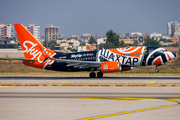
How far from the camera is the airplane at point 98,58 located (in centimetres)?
4022

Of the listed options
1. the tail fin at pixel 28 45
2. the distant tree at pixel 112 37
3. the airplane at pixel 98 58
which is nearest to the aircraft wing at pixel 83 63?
the airplane at pixel 98 58

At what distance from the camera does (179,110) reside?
50.3 feet

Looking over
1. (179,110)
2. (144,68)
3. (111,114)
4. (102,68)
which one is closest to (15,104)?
(111,114)

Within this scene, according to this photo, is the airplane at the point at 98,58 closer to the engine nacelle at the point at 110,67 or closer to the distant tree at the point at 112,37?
the engine nacelle at the point at 110,67

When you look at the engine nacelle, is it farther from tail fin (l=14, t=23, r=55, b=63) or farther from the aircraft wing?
tail fin (l=14, t=23, r=55, b=63)

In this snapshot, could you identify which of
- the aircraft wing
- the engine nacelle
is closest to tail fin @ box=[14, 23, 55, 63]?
the aircraft wing

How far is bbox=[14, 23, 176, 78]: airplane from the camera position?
4022 centimetres

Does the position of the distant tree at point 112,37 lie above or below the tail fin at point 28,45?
above

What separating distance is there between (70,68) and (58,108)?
26015 mm

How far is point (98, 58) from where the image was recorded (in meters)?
41.8

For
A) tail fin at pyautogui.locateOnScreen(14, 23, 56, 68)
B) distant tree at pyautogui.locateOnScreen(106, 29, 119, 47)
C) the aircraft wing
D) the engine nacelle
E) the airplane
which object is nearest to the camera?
the engine nacelle

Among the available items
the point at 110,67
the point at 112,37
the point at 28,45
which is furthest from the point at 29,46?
the point at 112,37

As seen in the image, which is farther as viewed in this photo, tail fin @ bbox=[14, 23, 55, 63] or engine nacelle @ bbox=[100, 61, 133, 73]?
tail fin @ bbox=[14, 23, 55, 63]

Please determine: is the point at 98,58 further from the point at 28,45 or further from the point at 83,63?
the point at 28,45
